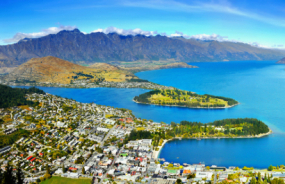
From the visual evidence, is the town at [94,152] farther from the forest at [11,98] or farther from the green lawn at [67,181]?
the forest at [11,98]

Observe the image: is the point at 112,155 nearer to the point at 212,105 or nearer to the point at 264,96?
the point at 212,105

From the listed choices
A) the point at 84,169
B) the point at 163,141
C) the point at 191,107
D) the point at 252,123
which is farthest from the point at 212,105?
the point at 84,169

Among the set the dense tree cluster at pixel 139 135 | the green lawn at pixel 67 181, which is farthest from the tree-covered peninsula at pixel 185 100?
the green lawn at pixel 67 181

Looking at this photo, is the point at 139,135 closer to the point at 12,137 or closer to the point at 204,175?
the point at 204,175

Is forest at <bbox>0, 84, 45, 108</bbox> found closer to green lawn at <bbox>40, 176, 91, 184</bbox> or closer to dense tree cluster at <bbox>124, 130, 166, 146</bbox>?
dense tree cluster at <bbox>124, 130, 166, 146</bbox>

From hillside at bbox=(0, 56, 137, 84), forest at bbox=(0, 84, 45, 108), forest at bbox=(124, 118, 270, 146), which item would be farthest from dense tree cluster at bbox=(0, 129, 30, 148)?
hillside at bbox=(0, 56, 137, 84)
